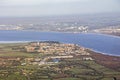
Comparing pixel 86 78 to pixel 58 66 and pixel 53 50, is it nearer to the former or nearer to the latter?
pixel 58 66

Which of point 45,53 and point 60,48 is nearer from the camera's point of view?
point 45,53

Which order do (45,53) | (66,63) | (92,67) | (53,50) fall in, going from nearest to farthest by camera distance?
(92,67) → (66,63) → (45,53) → (53,50)

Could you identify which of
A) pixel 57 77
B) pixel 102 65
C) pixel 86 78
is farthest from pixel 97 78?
pixel 102 65

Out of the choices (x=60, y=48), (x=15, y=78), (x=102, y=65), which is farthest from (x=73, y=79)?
(x=60, y=48)

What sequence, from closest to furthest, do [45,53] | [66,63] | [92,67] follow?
[92,67]
[66,63]
[45,53]

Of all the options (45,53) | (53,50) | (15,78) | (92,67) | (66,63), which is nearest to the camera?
(15,78)

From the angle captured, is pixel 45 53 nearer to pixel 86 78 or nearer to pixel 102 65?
pixel 102 65
